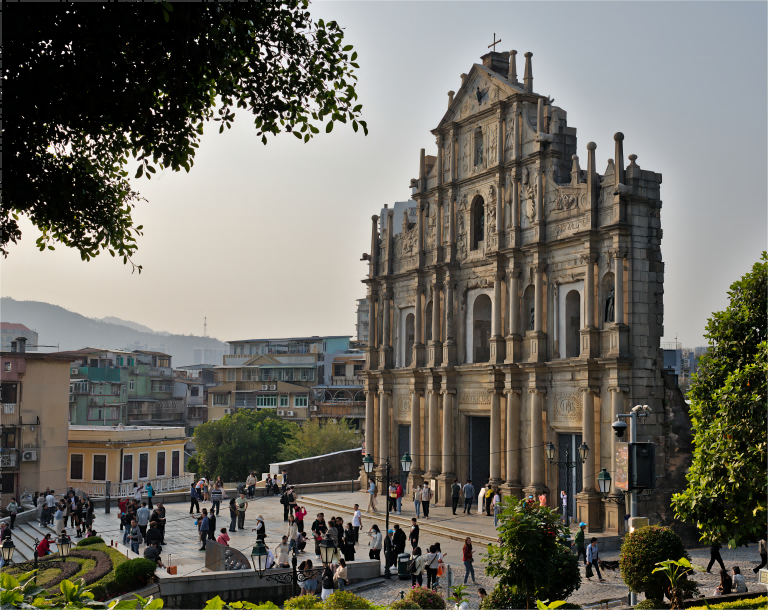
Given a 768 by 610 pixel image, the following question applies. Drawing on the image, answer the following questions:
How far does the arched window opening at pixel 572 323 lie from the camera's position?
3231 cm

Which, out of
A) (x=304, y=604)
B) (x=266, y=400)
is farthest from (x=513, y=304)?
(x=266, y=400)

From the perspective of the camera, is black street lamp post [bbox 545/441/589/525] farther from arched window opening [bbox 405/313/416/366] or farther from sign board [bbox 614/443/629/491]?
arched window opening [bbox 405/313/416/366]

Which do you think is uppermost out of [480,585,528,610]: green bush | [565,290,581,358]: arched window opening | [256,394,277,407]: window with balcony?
[565,290,581,358]: arched window opening

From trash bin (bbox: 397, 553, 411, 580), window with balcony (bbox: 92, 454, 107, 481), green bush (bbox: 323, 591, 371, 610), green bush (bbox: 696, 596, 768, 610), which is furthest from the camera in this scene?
window with balcony (bbox: 92, 454, 107, 481)

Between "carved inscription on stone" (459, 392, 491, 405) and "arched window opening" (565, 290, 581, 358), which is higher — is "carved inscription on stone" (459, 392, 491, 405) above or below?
below

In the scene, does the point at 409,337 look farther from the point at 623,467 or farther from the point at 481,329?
the point at 623,467

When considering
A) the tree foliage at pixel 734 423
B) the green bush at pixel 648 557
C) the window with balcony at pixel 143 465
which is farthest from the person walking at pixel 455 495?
the window with balcony at pixel 143 465

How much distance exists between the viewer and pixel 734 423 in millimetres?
16438

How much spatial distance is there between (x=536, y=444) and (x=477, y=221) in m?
10.8

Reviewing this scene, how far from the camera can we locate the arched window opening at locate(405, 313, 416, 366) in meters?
41.4

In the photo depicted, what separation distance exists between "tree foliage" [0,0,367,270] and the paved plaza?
11516 millimetres

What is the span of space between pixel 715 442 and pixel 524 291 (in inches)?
700

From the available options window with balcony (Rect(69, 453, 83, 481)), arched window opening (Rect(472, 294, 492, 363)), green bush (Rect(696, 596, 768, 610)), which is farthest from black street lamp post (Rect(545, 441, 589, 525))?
window with balcony (Rect(69, 453, 83, 481))

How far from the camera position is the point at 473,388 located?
3653 cm
